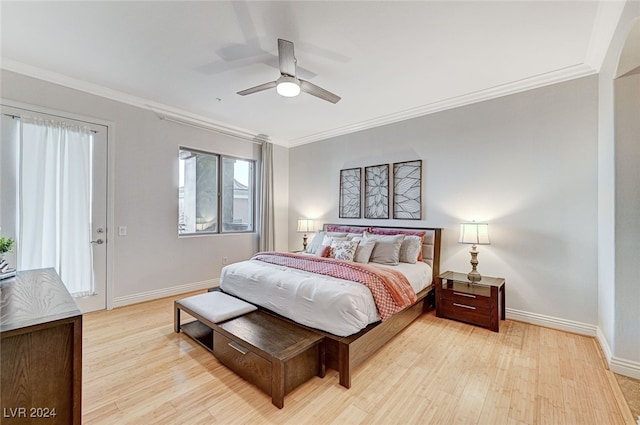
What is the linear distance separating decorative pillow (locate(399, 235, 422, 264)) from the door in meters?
3.81

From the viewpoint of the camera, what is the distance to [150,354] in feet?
7.87

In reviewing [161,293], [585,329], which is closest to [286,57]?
[161,293]

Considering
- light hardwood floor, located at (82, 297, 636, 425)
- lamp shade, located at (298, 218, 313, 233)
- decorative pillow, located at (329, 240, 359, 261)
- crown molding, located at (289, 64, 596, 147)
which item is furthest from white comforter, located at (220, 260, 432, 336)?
crown molding, located at (289, 64, 596, 147)

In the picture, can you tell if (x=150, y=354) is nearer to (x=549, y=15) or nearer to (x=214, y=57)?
(x=214, y=57)

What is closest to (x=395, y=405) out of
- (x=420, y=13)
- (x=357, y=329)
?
(x=357, y=329)

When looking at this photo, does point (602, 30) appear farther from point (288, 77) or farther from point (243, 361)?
point (243, 361)

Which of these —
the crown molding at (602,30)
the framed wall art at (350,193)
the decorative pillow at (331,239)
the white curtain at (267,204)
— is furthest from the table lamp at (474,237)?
the white curtain at (267,204)

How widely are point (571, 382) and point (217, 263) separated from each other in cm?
448

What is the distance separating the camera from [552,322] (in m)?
2.93

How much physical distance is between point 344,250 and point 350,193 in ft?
4.88

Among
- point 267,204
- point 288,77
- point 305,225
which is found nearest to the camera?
point 288,77

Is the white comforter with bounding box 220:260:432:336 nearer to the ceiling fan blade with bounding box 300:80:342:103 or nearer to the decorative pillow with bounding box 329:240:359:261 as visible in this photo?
the decorative pillow with bounding box 329:240:359:261

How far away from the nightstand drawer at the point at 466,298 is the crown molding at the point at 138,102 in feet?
13.1

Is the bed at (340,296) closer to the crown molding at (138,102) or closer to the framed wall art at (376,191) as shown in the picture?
the framed wall art at (376,191)
